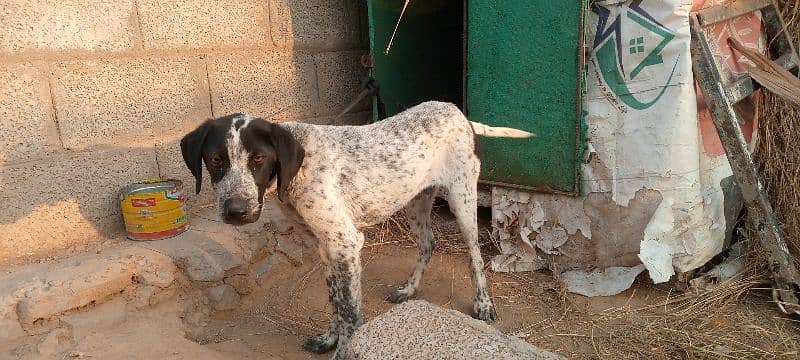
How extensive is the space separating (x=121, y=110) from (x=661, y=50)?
3247 millimetres

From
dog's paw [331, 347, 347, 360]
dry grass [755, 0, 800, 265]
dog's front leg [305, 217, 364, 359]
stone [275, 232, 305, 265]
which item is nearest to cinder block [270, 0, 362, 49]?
stone [275, 232, 305, 265]

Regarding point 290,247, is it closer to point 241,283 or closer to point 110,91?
point 241,283

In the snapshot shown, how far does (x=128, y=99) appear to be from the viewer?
11.6ft

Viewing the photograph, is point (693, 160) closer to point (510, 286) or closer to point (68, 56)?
point (510, 286)

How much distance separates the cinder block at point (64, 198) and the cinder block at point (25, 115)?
0.08 m

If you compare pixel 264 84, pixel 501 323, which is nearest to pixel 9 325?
pixel 264 84

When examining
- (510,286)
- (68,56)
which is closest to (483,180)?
(510,286)

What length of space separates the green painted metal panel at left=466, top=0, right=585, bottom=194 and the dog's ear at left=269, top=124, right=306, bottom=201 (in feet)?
5.83

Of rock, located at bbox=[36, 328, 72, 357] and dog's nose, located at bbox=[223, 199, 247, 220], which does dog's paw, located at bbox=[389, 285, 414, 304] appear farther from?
rock, located at bbox=[36, 328, 72, 357]

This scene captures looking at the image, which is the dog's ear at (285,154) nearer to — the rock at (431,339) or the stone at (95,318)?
the rock at (431,339)

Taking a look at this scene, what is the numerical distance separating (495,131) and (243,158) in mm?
1745

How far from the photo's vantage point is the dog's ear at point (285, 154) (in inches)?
101

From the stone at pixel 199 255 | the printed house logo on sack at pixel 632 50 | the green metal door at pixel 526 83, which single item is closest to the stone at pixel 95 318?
the stone at pixel 199 255

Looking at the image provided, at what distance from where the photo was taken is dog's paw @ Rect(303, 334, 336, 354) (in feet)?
10.3
